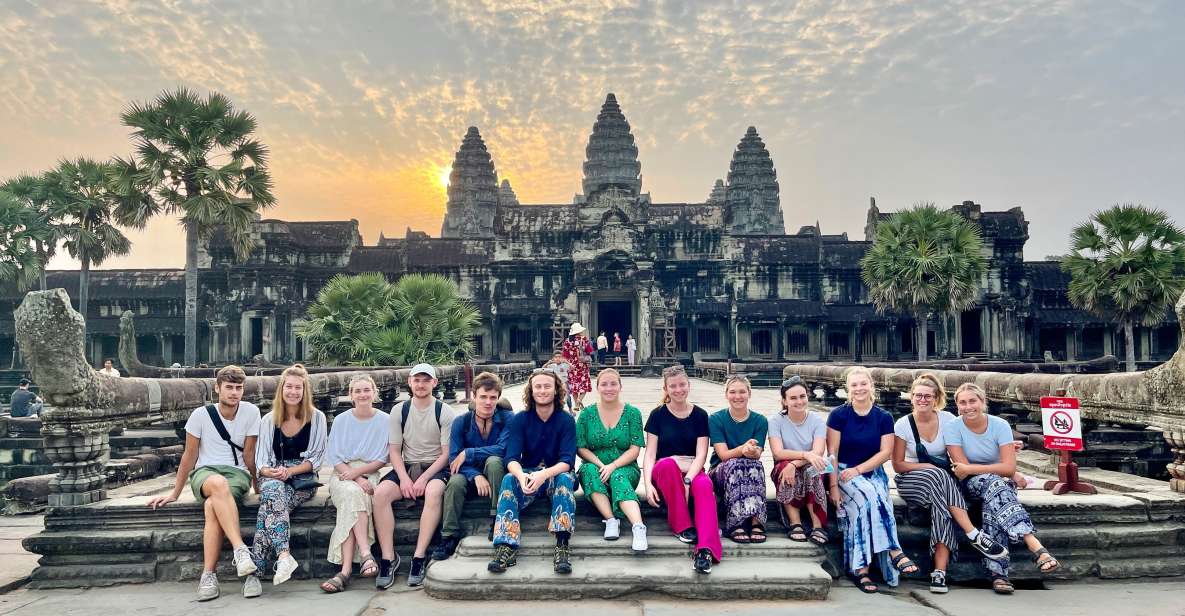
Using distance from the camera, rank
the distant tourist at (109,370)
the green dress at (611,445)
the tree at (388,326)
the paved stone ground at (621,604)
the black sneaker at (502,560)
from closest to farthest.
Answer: the paved stone ground at (621,604) < the black sneaker at (502,560) < the green dress at (611,445) < the distant tourist at (109,370) < the tree at (388,326)

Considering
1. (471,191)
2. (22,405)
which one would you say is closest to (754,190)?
(471,191)

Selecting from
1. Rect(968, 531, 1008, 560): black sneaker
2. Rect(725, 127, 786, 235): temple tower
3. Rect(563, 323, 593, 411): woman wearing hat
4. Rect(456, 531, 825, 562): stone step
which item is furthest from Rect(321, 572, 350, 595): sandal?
Rect(725, 127, 786, 235): temple tower

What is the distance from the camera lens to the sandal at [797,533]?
5.54 m

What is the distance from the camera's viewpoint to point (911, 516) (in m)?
5.78

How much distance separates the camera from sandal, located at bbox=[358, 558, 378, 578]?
5.39 m

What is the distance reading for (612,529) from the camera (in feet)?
17.9

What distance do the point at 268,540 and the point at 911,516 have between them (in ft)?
14.9

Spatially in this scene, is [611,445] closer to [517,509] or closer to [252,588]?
[517,509]

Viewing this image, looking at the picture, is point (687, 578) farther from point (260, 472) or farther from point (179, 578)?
point (179, 578)

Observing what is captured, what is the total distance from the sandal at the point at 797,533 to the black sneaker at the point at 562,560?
1574 mm

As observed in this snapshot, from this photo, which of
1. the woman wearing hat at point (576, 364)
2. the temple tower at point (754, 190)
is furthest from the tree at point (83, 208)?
the temple tower at point (754, 190)

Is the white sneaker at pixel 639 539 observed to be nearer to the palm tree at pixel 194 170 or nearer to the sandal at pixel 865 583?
the sandal at pixel 865 583

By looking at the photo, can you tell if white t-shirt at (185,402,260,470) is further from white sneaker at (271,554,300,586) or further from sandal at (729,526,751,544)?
sandal at (729,526,751,544)

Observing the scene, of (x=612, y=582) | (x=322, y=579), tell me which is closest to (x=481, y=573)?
(x=612, y=582)
